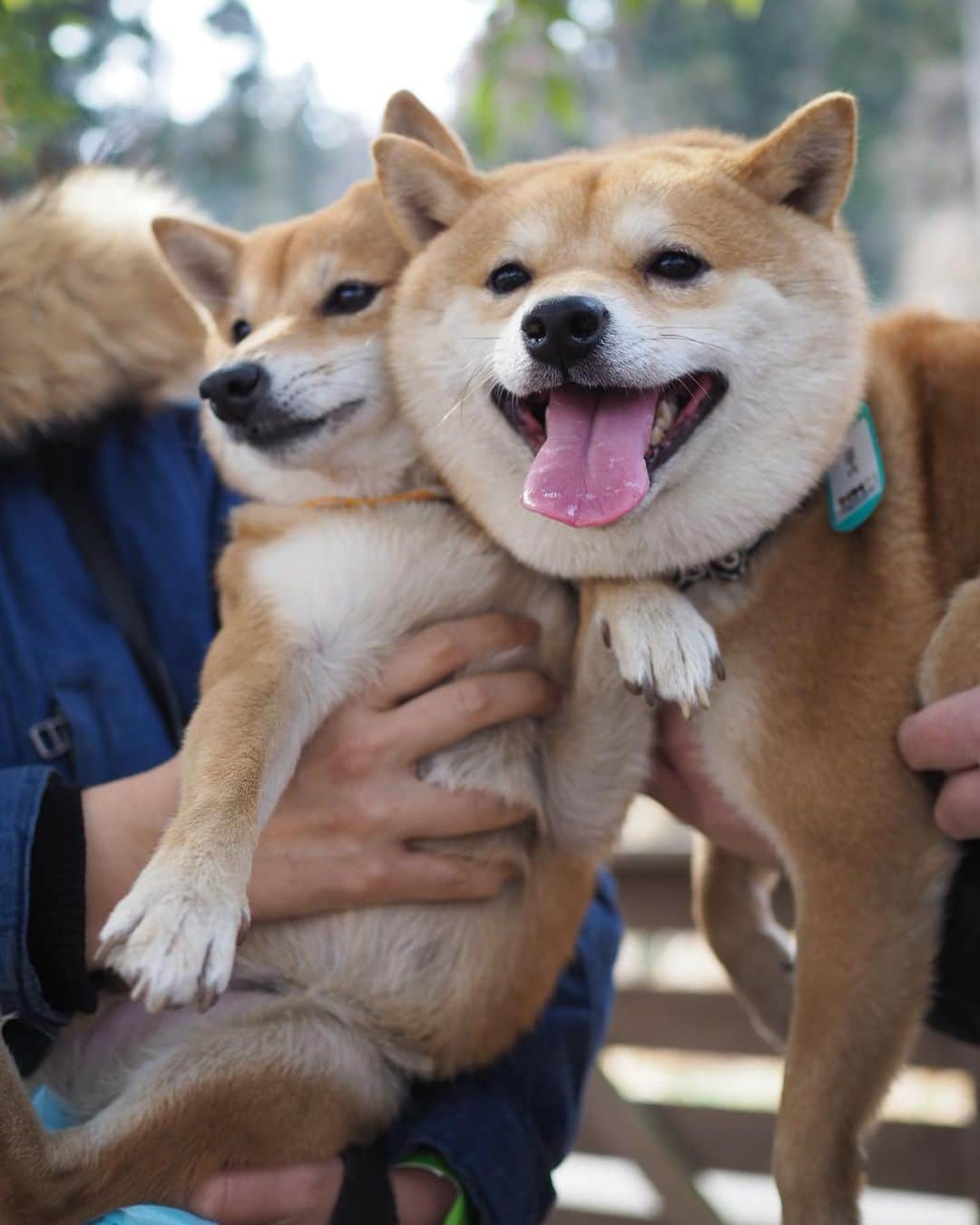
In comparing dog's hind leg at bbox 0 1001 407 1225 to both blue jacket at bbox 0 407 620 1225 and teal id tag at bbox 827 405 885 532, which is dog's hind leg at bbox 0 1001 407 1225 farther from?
teal id tag at bbox 827 405 885 532

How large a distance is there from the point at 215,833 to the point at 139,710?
1.16 ft

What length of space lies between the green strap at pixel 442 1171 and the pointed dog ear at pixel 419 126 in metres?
1.44

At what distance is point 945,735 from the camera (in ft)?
4.25

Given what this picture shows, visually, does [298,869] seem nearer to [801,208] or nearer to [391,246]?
[391,246]

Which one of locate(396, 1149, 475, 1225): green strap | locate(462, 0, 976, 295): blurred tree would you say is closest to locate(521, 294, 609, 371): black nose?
locate(396, 1149, 475, 1225): green strap

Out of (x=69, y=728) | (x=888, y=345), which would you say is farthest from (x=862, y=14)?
(x=69, y=728)

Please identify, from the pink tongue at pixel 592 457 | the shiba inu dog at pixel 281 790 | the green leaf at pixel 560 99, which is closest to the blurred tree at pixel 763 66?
the green leaf at pixel 560 99

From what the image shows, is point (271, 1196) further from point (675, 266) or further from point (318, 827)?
point (675, 266)

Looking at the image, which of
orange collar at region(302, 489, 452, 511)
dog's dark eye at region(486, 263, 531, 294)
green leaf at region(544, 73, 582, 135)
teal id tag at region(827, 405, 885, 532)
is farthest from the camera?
green leaf at region(544, 73, 582, 135)

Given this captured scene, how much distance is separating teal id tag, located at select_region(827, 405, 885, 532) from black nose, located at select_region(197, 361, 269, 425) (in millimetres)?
815

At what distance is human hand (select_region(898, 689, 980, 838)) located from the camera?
127cm

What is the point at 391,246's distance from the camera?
1843mm

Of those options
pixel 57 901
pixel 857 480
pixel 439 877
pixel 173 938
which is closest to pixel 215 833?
pixel 173 938

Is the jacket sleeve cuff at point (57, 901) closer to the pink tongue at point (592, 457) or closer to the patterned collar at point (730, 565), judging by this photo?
the pink tongue at point (592, 457)
